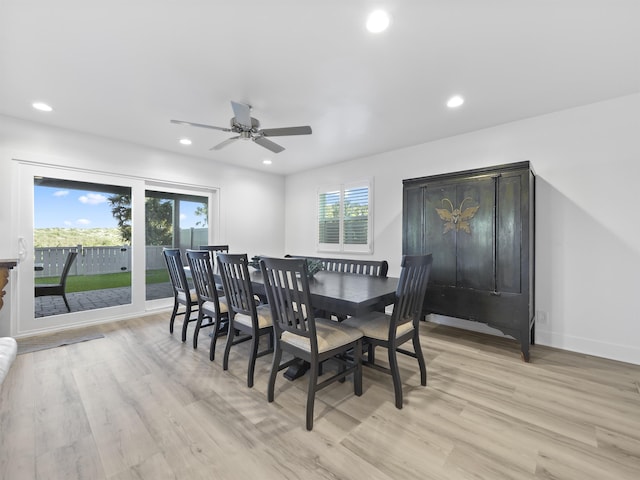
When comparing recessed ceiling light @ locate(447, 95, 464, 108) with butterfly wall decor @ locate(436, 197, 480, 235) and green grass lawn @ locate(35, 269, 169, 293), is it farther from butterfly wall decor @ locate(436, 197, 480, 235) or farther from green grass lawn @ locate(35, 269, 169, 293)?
green grass lawn @ locate(35, 269, 169, 293)

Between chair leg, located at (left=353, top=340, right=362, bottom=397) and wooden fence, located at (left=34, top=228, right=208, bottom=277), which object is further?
wooden fence, located at (left=34, top=228, right=208, bottom=277)

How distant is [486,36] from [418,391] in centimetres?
260

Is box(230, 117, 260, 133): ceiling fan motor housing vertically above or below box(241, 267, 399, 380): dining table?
above

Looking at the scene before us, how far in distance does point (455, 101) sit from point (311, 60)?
1.55m

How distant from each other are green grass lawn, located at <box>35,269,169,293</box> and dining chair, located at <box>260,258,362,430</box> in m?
3.25

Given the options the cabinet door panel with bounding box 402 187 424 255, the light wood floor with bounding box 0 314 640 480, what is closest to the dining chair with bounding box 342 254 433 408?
the light wood floor with bounding box 0 314 640 480

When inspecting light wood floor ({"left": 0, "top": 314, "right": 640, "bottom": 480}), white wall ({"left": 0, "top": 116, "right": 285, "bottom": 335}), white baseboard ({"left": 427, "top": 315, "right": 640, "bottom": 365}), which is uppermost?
white wall ({"left": 0, "top": 116, "right": 285, "bottom": 335})

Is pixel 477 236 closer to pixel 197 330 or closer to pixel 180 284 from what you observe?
pixel 197 330

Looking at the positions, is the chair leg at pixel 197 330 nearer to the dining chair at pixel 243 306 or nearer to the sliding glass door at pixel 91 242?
the dining chair at pixel 243 306

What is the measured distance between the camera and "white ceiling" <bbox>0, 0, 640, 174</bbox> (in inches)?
67.6

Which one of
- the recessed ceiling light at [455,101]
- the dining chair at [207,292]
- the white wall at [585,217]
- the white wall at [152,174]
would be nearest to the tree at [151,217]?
the white wall at [152,174]

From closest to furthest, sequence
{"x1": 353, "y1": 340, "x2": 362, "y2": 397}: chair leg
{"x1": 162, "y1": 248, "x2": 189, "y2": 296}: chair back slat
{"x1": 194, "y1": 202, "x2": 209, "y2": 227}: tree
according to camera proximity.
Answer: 1. {"x1": 353, "y1": 340, "x2": 362, "y2": 397}: chair leg
2. {"x1": 162, "y1": 248, "x2": 189, "y2": 296}: chair back slat
3. {"x1": 194, "y1": 202, "x2": 209, "y2": 227}: tree

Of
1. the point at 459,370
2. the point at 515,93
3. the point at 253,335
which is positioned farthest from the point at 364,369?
the point at 515,93

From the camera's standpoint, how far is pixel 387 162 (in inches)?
176
